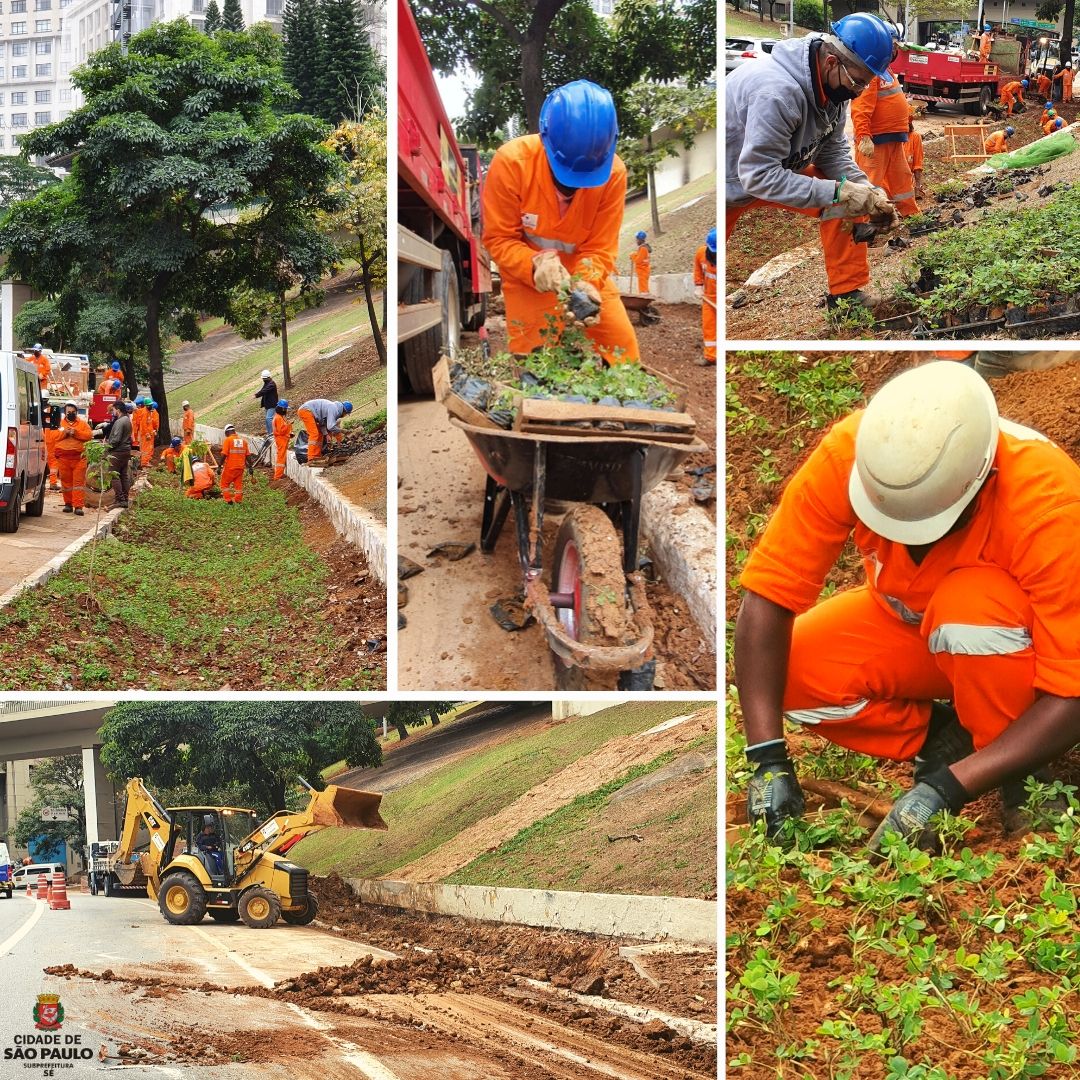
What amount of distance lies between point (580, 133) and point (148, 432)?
16.0ft

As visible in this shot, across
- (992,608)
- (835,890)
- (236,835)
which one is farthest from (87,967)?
(992,608)

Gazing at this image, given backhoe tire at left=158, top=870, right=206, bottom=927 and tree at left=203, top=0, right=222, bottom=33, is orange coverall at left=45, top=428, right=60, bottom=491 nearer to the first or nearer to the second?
tree at left=203, top=0, right=222, bottom=33

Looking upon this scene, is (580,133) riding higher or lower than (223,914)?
higher

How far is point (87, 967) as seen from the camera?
525cm

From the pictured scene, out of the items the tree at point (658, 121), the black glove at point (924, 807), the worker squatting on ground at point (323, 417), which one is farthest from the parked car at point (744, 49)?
the worker squatting on ground at point (323, 417)

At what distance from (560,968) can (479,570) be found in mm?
1829

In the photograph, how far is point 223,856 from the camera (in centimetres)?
626

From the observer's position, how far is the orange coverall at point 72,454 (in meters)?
9.40

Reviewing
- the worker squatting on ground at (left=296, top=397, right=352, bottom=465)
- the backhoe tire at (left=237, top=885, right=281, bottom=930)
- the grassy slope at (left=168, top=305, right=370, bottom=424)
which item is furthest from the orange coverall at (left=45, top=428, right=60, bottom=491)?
the backhoe tire at (left=237, top=885, right=281, bottom=930)

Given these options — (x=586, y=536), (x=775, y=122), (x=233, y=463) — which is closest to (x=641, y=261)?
(x=775, y=122)

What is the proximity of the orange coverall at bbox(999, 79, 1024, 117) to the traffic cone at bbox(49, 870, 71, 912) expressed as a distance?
5422 mm

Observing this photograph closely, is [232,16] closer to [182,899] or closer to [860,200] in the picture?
[860,200]

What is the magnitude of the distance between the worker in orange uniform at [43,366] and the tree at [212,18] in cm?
306

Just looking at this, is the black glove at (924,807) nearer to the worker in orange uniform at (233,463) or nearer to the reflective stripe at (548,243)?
the reflective stripe at (548,243)
